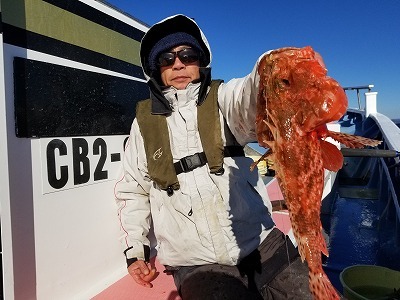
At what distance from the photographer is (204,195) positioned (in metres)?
2.32

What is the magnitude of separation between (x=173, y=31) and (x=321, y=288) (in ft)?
7.93

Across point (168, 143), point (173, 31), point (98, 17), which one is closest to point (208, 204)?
point (168, 143)

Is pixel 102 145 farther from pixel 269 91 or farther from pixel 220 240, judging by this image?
pixel 269 91

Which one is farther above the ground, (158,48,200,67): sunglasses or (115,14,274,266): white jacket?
(158,48,200,67): sunglasses

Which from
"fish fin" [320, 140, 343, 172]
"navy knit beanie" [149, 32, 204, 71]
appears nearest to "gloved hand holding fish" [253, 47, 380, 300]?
"fish fin" [320, 140, 343, 172]

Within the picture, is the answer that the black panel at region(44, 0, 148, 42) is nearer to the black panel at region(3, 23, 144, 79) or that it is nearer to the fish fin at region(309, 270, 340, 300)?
the black panel at region(3, 23, 144, 79)

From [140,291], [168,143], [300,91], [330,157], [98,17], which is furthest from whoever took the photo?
[98,17]

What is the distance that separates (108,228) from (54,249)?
2.04ft

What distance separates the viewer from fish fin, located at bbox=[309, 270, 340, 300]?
1408mm

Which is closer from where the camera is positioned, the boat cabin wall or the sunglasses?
the boat cabin wall

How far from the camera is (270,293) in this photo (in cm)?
234

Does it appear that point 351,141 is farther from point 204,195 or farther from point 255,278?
point 255,278

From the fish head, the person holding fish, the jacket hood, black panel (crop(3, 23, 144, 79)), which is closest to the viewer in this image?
the fish head

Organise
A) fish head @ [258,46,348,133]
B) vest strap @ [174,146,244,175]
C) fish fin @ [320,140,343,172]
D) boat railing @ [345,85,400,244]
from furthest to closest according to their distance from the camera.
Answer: boat railing @ [345,85,400,244], vest strap @ [174,146,244,175], fish fin @ [320,140,343,172], fish head @ [258,46,348,133]
